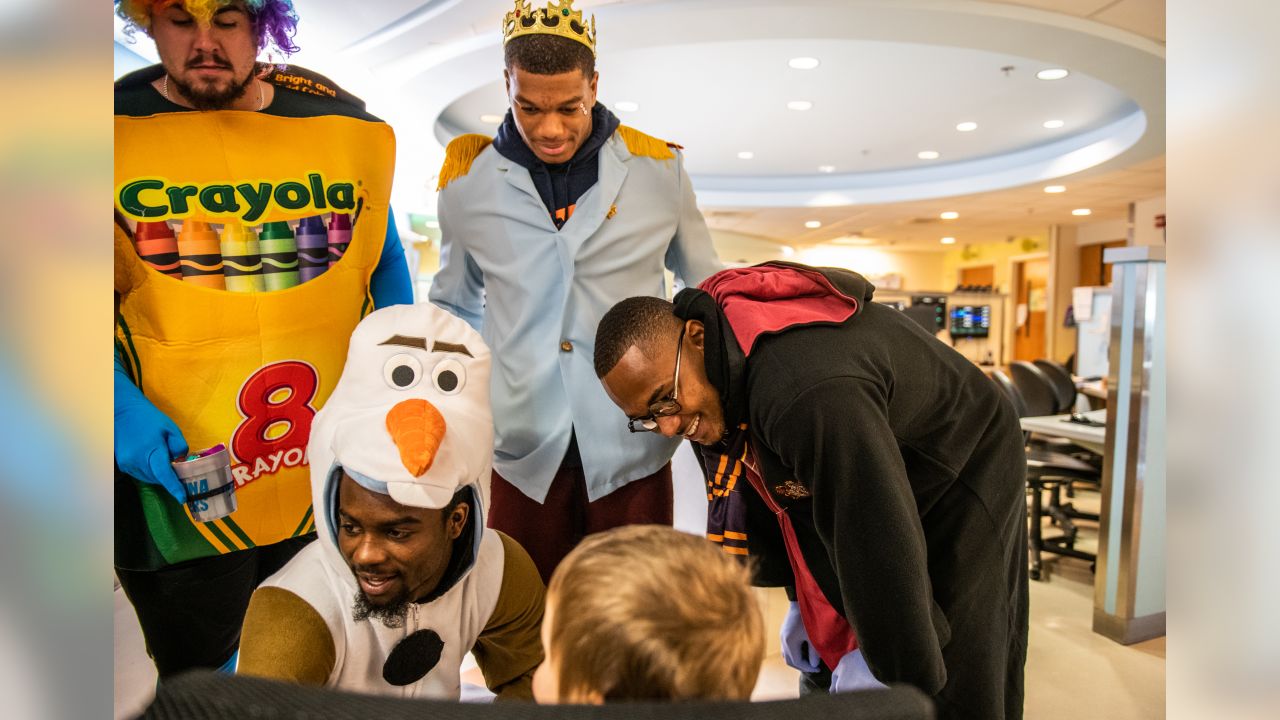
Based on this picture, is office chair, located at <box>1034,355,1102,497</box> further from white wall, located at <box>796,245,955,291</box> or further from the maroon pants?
white wall, located at <box>796,245,955,291</box>

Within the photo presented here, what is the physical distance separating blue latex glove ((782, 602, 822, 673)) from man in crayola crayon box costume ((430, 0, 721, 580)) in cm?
50

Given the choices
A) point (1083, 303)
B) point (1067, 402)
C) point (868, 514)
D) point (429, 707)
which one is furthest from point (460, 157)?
point (1083, 303)

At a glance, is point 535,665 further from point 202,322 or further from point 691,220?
point 691,220

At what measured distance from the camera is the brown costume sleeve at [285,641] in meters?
1.00

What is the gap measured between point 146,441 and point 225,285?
0.78ft

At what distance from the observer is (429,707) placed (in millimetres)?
483

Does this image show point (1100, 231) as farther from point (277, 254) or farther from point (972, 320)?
point (277, 254)

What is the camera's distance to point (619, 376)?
1.19 m

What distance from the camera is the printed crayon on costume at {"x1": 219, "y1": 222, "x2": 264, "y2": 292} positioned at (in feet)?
3.73

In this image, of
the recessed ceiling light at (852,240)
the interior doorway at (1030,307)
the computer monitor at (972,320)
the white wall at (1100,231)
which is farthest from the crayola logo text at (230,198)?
the interior doorway at (1030,307)

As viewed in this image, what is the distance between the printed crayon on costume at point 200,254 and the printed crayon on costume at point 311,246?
11 cm

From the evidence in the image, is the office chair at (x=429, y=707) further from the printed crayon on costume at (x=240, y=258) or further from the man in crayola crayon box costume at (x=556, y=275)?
the man in crayola crayon box costume at (x=556, y=275)

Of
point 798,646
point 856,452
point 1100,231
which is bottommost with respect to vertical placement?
point 798,646
